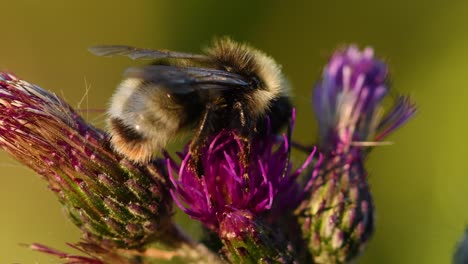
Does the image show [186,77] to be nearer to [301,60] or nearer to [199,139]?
[199,139]

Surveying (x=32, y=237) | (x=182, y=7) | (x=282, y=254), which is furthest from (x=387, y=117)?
(x=182, y=7)

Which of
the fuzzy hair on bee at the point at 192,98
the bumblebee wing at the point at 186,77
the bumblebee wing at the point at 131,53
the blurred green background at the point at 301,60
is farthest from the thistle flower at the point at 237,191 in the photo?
the blurred green background at the point at 301,60

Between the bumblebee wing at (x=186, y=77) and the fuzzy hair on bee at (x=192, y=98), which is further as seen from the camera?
the fuzzy hair on bee at (x=192, y=98)

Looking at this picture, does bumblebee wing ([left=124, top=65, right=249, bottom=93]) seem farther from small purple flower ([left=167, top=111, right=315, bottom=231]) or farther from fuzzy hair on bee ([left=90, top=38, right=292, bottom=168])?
small purple flower ([left=167, top=111, right=315, bottom=231])

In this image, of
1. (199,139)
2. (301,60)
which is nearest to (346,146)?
(199,139)

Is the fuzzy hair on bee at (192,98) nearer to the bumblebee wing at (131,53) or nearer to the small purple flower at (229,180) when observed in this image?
the bumblebee wing at (131,53)

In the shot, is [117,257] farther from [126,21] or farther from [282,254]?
[126,21]

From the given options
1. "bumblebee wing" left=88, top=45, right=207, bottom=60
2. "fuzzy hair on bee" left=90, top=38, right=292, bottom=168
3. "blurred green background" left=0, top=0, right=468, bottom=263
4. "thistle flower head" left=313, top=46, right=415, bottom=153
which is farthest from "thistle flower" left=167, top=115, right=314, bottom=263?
"blurred green background" left=0, top=0, right=468, bottom=263
